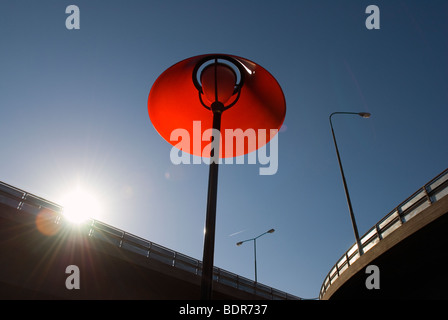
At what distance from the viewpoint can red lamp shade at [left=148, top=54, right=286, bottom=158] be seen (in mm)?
3463

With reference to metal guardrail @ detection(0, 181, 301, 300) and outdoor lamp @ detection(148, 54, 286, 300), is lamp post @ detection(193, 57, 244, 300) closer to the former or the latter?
outdoor lamp @ detection(148, 54, 286, 300)

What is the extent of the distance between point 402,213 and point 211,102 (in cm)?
965

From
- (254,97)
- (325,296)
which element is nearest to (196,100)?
(254,97)

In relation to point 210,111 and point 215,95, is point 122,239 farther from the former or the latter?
point 215,95

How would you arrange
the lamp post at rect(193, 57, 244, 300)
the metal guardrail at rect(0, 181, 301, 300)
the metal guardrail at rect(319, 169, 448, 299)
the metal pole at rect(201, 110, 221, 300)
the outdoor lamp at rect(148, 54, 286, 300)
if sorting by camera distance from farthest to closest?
the metal guardrail at rect(0, 181, 301, 300), the metal guardrail at rect(319, 169, 448, 299), the outdoor lamp at rect(148, 54, 286, 300), the lamp post at rect(193, 57, 244, 300), the metal pole at rect(201, 110, 221, 300)

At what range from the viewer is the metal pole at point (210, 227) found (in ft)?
7.25

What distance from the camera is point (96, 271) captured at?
1330cm

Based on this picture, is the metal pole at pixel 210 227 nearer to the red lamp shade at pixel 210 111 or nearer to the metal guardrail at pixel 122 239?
the red lamp shade at pixel 210 111

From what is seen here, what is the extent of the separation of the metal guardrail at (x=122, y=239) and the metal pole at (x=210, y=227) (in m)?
11.6

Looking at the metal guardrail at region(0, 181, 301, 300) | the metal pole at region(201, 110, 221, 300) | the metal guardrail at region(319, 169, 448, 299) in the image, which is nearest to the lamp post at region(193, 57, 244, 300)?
the metal pole at region(201, 110, 221, 300)

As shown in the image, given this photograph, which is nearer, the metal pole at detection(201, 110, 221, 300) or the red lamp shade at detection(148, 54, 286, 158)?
the metal pole at detection(201, 110, 221, 300)

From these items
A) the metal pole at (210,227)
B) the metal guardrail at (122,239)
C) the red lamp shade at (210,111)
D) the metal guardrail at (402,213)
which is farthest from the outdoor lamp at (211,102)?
the metal guardrail at (122,239)

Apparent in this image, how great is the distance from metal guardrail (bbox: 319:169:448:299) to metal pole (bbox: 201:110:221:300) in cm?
864
